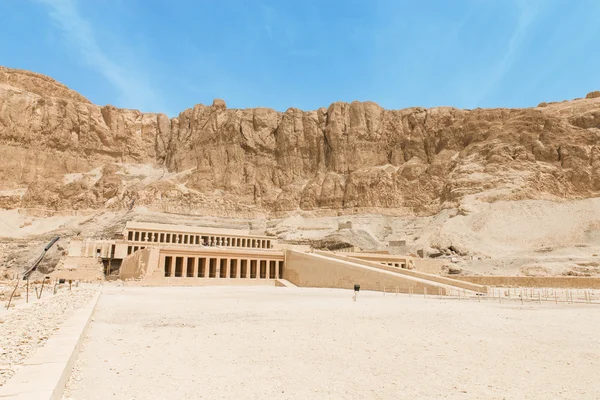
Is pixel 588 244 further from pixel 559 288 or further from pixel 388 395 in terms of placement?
pixel 388 395

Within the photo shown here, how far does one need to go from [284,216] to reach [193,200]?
16.1 meters

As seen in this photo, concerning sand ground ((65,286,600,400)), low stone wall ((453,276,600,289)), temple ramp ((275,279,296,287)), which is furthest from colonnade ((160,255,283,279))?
sand ground ((65,286,600,400))

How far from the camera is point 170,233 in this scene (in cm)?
5734

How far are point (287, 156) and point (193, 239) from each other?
3656 cm

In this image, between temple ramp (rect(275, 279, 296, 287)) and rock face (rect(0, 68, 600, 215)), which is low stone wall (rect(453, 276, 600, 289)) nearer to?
temple ramp (rect(275, 279, 296, 287))

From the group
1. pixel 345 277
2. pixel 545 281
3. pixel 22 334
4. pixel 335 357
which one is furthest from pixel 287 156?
pixel 335 357

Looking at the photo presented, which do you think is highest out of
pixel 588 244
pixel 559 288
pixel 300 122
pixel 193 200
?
pixel 300 122

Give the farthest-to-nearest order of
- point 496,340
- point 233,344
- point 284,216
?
point 284,216
point 496,340
point 233,344

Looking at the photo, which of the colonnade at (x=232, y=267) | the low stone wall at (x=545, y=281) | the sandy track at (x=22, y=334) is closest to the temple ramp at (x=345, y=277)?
the colonnade at (x=232, y=267)

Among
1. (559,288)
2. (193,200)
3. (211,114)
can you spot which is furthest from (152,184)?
(559,288)

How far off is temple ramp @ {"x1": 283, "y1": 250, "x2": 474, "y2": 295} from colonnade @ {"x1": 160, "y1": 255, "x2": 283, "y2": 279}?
1515 millimetres

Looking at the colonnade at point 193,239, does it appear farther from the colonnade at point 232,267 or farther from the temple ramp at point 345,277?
the temple ramp at point 345,277

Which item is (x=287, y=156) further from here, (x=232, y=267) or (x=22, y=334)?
(x=22, y=334)

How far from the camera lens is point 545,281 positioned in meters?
32.6
